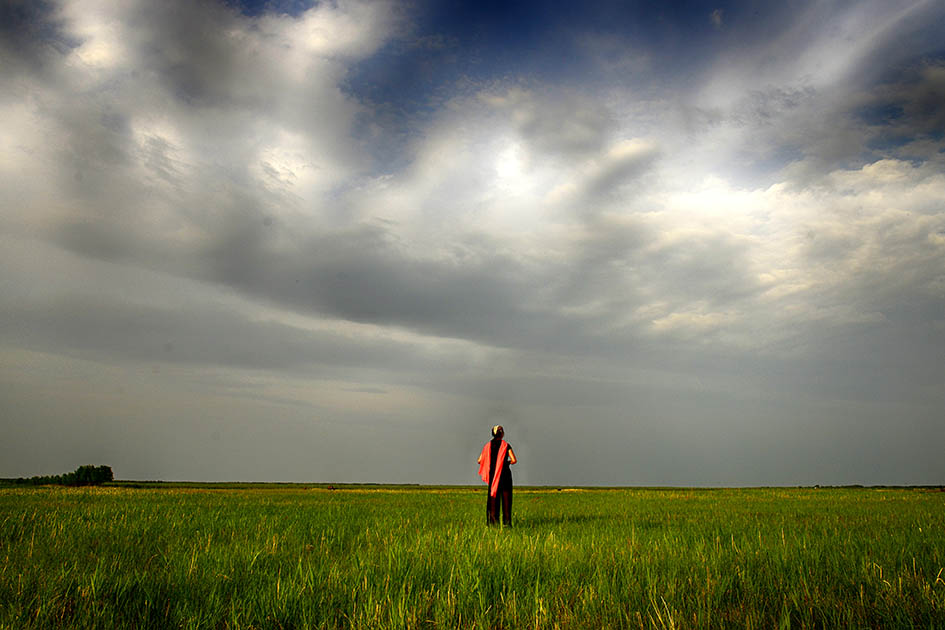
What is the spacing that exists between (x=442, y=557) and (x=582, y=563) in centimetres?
162

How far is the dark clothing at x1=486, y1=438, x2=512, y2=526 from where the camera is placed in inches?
475

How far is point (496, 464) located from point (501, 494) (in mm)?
673

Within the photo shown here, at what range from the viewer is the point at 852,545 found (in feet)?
25.7

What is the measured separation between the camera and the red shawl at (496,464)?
12.0m

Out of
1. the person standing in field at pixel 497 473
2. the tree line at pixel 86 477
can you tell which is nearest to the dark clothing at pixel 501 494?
the person standing in field at pixel 497 473

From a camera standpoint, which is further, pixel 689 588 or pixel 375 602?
pixel 689 588

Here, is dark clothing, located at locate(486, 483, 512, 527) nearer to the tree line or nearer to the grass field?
the grass field

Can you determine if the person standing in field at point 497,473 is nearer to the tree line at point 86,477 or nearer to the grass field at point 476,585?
the grass field at point 476,585

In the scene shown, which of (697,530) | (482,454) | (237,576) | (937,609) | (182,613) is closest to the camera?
(937,609)

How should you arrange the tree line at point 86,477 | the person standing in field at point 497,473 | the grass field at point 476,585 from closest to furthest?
the grass field at point 476,585, the person standing in field at point 497,473, the tree line at point 86,477

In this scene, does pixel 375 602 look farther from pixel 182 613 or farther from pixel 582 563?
pixel 582 563

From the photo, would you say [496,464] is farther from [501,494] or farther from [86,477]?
[86,477]

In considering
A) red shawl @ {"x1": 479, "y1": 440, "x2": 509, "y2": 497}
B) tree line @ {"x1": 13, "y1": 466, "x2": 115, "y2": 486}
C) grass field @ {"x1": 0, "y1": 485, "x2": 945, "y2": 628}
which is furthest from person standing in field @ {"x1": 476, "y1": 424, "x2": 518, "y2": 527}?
tree line @ {"x1": 13, "y1": 466, "x2": 115, "y2": 486}

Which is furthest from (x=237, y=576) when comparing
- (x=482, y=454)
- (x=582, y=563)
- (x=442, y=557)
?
(x=482, y=454)
